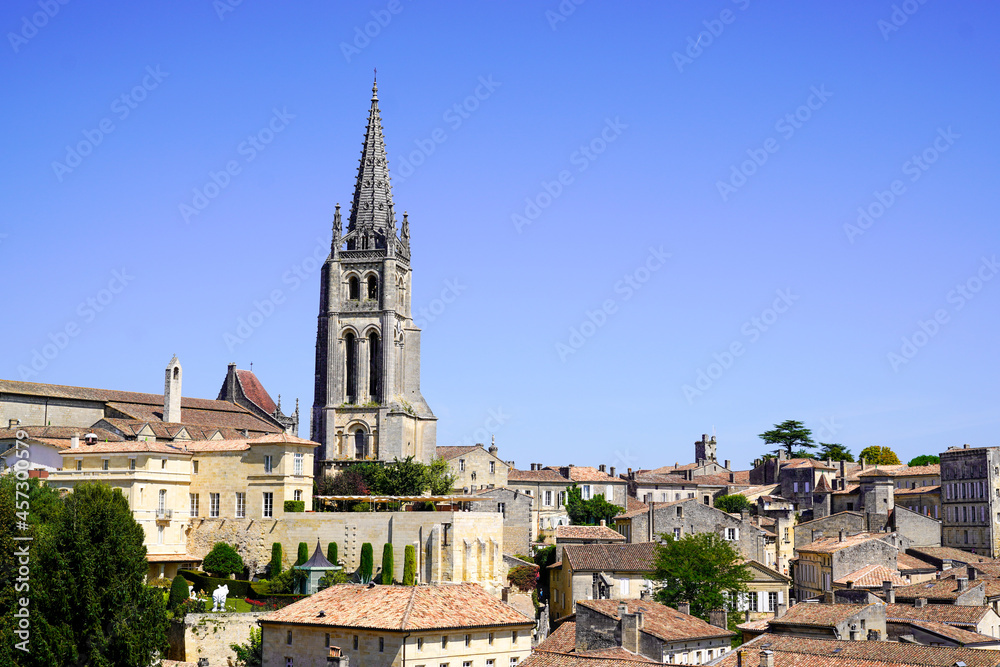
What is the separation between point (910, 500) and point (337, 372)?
47764mm

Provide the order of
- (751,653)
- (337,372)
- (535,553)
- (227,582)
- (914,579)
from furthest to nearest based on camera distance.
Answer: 1. (337,372)
2. (535,553)
3. (914,579)
4. (227,582)
5. (751,653)

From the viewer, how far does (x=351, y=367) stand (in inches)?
3548

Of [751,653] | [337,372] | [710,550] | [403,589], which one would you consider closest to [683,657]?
[751,653]

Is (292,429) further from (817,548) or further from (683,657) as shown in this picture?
(683,657)

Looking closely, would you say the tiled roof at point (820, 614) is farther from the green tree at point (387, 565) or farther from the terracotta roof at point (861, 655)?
the green tree at point (387, 565)

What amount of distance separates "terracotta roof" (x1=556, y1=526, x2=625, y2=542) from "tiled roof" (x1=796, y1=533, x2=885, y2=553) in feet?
38.0

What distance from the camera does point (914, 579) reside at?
7025cm

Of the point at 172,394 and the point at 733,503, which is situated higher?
the point at 172,394

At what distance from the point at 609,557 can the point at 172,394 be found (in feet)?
102

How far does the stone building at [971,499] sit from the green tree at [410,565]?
47077 mm

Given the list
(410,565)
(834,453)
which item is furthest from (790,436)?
(410,565)

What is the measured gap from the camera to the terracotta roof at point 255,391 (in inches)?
3733

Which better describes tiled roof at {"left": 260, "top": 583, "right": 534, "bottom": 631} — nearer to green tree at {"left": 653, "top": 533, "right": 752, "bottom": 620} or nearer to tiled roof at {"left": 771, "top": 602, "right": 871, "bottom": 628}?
tiled roof at {"left": 771, "top": 602, "right": 871, "bottom": 628}

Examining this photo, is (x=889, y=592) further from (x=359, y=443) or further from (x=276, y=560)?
(x=359, y=443)
